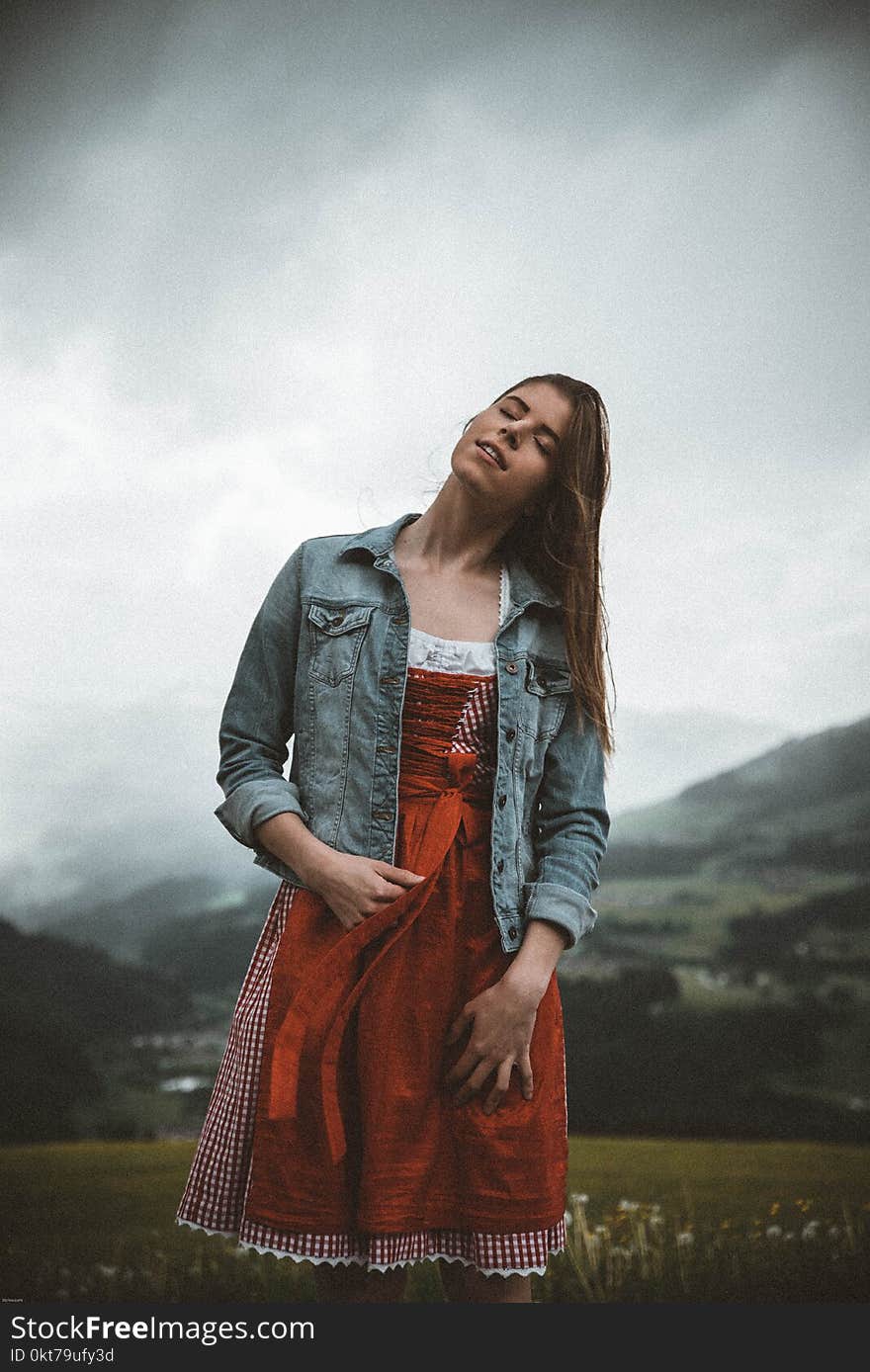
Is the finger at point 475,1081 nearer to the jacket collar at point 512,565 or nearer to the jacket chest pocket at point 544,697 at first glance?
the jacket chest pocket at point 544,697

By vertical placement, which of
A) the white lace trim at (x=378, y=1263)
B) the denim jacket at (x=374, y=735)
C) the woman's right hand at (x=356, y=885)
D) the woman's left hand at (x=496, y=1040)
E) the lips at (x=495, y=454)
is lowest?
the white lace trim at (x=378, y=1263)

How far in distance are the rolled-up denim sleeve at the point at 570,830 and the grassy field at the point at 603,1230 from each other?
40.4 inches

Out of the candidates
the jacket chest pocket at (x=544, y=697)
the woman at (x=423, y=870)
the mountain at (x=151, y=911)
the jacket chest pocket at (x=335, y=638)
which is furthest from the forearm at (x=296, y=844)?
the mountain at (x=151, y=911)

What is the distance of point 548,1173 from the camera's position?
108 cm

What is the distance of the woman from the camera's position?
3.40ft

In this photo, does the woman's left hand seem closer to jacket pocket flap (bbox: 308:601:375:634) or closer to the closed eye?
jacket pocket flap (bbox: 308:601:375:634)

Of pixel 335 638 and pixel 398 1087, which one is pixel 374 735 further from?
pixel 398 1087

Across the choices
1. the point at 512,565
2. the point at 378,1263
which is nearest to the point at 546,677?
the point at 512,565

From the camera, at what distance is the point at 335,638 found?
116 cm

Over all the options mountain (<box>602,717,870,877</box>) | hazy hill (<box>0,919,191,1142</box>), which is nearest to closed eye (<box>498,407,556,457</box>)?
mountain (<box>602,717,870,877</box>)

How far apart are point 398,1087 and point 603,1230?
3.74ft

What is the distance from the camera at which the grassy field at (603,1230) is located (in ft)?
5.99

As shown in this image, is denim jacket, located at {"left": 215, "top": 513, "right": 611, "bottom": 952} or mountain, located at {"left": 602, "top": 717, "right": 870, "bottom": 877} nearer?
denim jacket, located at {"left": 215, "top": 513, "right": 611, "bottom": 952}

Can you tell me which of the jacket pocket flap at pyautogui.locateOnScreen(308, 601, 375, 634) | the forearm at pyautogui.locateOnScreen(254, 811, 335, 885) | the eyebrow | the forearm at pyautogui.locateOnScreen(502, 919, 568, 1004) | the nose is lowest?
the forearm at pyautogui.locateOnScreen(502, 919, 568, 1004)
